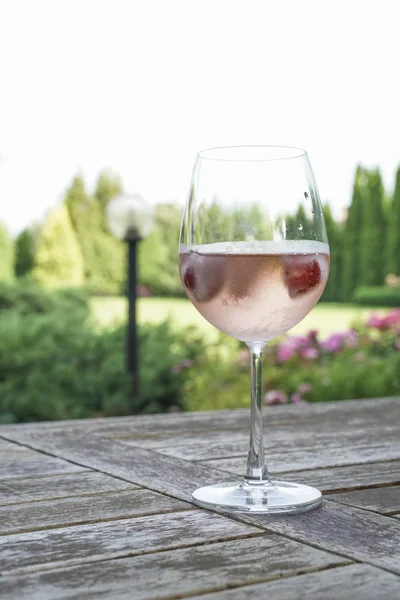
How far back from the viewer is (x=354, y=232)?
56.3 feet

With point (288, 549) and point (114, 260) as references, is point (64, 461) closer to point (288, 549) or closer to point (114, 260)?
point (288, 549)

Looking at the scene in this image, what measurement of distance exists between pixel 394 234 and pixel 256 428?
16.1 meters

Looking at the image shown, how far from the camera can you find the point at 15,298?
10.3 metres

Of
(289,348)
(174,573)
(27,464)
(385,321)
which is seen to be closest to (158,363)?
(289,348)

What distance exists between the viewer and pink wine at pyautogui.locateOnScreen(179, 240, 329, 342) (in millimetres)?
1007

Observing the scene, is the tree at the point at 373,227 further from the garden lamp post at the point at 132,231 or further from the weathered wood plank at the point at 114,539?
the weathered wood plank at the point at 114,539

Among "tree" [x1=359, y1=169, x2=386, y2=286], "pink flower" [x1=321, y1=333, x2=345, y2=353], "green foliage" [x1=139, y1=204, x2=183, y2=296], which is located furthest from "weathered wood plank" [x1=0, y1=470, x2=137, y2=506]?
"green foliage" [x1=139, y1=204, x2=183, y2=296]

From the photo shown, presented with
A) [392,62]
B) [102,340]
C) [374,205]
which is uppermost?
[392,62]

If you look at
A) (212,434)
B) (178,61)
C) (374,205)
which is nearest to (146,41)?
(178,61)

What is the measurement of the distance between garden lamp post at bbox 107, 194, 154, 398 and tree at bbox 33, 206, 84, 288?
11.5m

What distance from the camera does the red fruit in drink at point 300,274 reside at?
102 centimetres

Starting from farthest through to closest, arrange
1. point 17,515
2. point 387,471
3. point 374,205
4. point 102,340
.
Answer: point 374,205 → point 102,340 → point 387,471 → point 17,515

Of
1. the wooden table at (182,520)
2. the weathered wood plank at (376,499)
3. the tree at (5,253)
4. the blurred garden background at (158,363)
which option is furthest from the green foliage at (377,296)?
the weathered wood plank at (376,499)

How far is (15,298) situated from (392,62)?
36.6 ft
